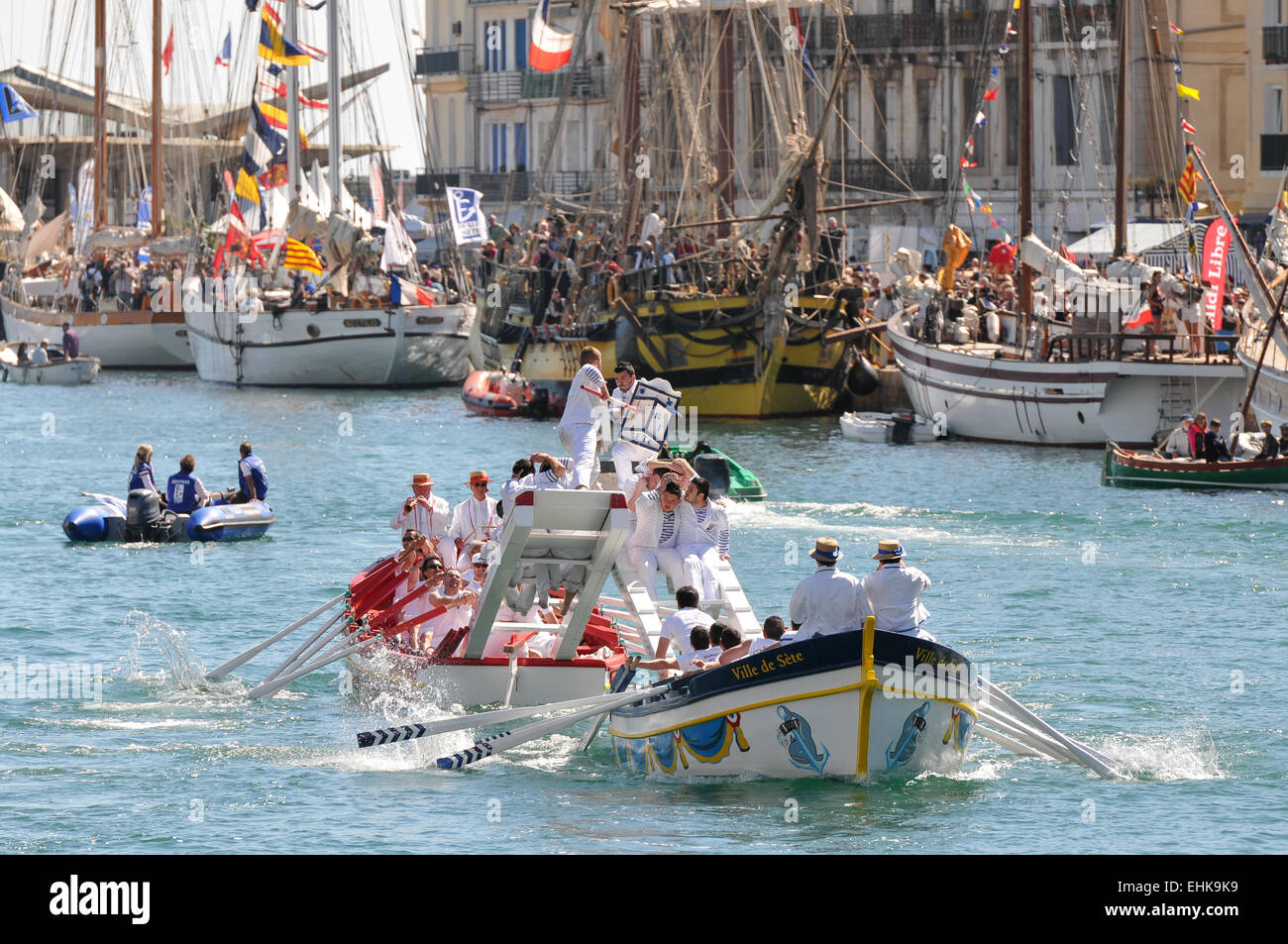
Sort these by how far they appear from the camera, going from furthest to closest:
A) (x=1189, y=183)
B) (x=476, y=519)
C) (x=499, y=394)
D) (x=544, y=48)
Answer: (x=499, y=394)
(x=544, y=48)
(x=1189, y=183)
(x=476, y=519)

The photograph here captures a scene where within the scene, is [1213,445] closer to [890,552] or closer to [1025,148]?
[1025,148]

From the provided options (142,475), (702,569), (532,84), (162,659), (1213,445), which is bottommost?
(162,659)

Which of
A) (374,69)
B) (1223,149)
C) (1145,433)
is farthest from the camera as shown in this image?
(374,69)

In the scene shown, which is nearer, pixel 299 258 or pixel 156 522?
pixel 156 522

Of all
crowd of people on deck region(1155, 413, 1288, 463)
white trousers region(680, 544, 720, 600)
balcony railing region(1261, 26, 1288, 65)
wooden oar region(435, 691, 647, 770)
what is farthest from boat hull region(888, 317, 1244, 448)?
wooden oar region(435, 691, 647, 770)

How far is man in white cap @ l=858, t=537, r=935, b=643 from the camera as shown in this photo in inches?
676

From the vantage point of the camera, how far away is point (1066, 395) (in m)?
47.4

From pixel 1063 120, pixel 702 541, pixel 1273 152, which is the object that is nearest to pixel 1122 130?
pixel 1273 152

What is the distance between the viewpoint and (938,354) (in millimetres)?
49625

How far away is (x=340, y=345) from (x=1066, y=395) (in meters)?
25.9


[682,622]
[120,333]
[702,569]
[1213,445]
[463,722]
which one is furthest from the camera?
[120,333]
